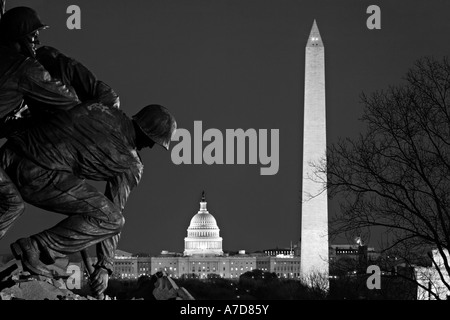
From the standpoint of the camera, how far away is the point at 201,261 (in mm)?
178500

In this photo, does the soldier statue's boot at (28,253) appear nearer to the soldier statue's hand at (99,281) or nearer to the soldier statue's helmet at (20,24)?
the soldier statue's hand at (99,281)

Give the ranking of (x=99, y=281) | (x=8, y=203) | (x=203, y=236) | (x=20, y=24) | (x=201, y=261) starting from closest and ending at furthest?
(x=8, y=203) → (x=20, y=24) → (x=99, y=281) → (x=203, y=236) → (x=201, y=261)

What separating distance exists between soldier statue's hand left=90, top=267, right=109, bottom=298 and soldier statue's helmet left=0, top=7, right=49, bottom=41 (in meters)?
2.43

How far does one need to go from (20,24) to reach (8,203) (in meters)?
1.66

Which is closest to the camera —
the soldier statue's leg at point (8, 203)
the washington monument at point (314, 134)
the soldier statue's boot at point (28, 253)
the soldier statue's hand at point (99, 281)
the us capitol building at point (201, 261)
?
the soldier statue's leg at point (8, 203)

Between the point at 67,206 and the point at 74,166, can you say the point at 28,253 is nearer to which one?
the point at 67,206

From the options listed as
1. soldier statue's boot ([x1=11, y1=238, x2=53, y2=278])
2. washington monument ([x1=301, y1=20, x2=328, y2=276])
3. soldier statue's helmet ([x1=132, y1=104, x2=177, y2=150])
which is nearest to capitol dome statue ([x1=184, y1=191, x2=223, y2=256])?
washington monument ([x1=301, y1=20, x2=328, y2=276])

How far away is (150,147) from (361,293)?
113 ft

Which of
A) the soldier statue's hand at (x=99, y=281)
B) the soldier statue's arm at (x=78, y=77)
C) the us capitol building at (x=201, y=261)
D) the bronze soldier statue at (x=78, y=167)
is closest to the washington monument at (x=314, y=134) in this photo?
the soldier statue's hand at (x=99, y=281)

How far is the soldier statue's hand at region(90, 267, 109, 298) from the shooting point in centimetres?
1200

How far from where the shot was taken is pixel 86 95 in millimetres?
11922

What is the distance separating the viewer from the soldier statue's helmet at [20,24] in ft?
37.1

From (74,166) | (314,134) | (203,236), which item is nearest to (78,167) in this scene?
(74,166)
